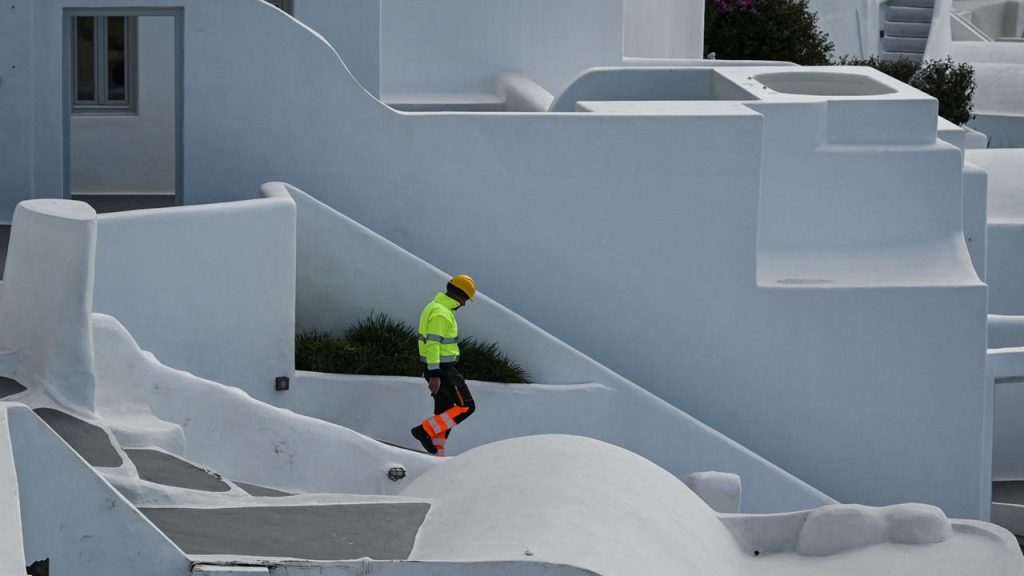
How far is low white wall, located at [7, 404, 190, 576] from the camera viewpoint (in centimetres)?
712

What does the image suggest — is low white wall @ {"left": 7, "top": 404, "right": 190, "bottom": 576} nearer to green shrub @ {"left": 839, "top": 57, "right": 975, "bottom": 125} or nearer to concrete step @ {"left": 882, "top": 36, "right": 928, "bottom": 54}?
green shrub @ {"left": 839, "top": 57, "right": 975, "bottom": 125}

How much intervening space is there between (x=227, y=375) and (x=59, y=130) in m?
3.53

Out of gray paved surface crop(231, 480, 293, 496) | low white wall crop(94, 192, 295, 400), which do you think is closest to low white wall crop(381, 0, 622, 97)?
low white wall crop(94, 192, 295, 400)

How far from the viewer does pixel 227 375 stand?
13500 millimetres

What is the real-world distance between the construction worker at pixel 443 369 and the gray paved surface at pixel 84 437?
4333 millimetres

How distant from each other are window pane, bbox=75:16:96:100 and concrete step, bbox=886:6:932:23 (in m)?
28.1

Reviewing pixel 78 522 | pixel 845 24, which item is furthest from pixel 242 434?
pixel 845 24

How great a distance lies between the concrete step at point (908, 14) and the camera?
42500mm

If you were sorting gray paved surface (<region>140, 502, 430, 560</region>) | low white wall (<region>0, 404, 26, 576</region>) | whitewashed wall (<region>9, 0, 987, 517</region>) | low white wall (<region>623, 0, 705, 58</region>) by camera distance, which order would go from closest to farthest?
low white wall (<region>0, 404, 26, 576</region>) → gray paved surface (<region>140, 502, 430, 560</region>) → whitewashed wall (<region>9, 0, 987, 517</region>) → low white wall (<region>623, 0, 705, 58</region>)

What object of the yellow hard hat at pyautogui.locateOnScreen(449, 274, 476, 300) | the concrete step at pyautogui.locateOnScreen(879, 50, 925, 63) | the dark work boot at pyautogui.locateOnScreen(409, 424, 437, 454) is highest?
the concrete step at pyautogui.locateOnScreen(879, 50, 925, 63)

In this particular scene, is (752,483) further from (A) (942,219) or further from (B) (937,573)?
(B) (937,573)

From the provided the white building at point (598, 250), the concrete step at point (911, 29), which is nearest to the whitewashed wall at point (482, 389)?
the white building at point (598, 250)

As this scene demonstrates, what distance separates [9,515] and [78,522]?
1490 mm

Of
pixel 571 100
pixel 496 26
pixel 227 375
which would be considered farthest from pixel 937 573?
pixel 496 26
